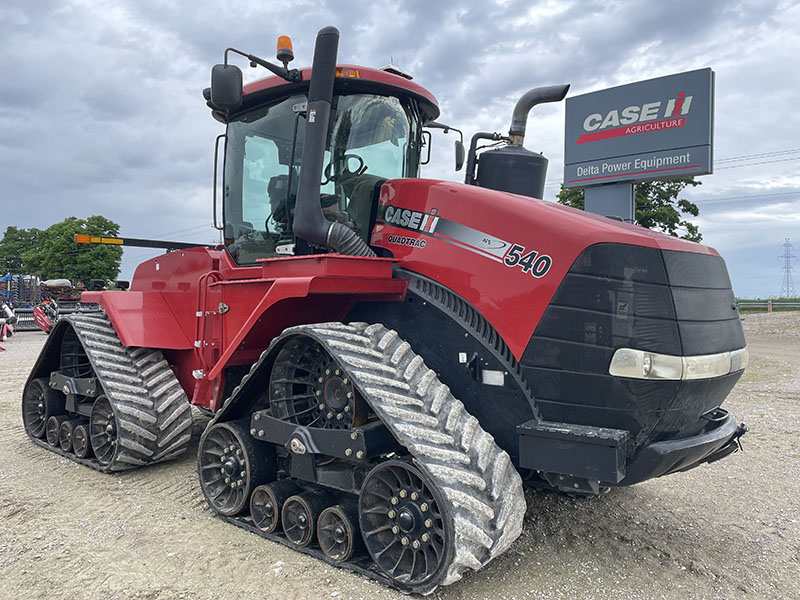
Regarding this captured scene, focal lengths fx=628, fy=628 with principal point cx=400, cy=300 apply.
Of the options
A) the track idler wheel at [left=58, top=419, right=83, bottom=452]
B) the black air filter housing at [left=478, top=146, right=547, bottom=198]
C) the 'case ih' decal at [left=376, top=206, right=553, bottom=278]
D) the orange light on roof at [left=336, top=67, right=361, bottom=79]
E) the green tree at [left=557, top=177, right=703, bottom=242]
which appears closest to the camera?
the 'case ih' decal at [left=376, top=206, right=553, bottom=278]

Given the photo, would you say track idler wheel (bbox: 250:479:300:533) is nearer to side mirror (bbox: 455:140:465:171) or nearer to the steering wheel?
the steering wheel

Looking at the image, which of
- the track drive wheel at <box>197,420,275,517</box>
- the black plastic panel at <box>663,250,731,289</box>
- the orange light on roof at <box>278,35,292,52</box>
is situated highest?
the orange light on roof at <box>278,35,292,52</box>

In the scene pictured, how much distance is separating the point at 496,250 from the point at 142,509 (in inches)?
128

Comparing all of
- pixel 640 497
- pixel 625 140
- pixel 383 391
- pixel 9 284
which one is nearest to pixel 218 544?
pixel 383 391

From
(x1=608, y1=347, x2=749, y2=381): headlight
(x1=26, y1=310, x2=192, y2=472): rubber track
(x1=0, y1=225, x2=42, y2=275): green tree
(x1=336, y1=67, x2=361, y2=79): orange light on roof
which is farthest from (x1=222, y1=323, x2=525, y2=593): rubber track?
(x1=0, y1=225, x2=42, y2=275): green tree

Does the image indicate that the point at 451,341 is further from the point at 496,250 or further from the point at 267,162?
the point at 267,162

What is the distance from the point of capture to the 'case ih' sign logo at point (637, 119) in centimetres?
Result: 1238

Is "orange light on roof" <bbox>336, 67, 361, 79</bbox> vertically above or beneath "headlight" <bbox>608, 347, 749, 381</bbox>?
above

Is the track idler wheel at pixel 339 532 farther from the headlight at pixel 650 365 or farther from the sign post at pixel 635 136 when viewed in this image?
the sign post at pixel 635 136

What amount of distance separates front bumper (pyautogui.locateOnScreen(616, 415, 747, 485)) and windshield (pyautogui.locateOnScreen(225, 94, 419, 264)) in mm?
2263

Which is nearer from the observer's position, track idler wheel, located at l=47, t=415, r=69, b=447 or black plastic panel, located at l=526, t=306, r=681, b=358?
black plastic panel, located at l=526, t=306, r=681, b=358

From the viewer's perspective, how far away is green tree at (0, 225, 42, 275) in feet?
170

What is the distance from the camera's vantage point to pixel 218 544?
13.0ft

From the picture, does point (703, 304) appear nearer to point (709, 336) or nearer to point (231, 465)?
point (709, 336)
